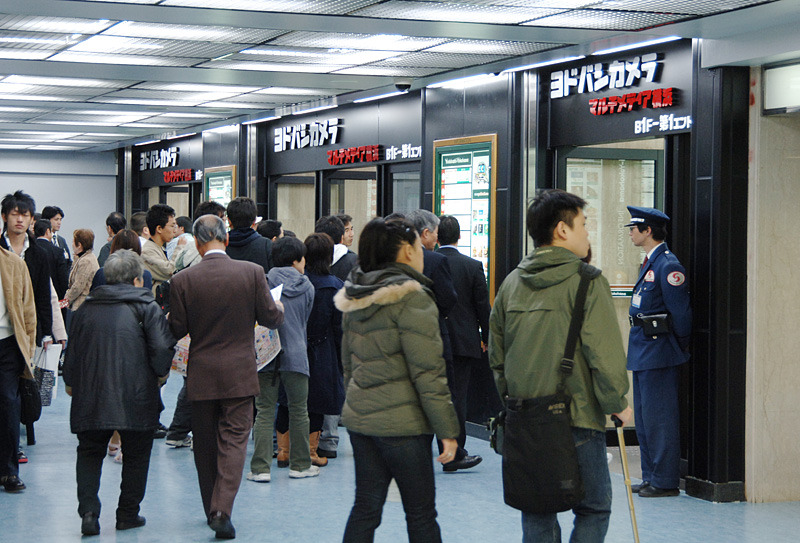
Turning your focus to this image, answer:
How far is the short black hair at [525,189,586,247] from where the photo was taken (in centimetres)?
406

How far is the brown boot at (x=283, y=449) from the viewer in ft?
24.8

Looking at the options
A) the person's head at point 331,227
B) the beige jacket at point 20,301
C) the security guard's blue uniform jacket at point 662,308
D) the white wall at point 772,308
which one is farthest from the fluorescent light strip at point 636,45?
the beige jacket at point 20,301

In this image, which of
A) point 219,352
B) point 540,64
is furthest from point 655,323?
point 219,352

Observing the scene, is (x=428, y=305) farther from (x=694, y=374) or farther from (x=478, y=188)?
(x=478, y=188)

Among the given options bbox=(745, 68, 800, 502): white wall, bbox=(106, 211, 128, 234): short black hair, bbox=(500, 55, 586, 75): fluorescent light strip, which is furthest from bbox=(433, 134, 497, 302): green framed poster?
bbox=(106, 211, 128, 234): short black hair

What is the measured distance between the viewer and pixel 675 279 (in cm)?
655

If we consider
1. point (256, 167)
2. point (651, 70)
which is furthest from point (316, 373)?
point (256, 167)

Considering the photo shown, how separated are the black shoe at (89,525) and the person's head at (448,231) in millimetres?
2981

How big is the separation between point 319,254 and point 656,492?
2565 mm

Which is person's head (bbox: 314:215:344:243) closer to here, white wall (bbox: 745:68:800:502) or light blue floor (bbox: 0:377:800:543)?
light blue floor (bbox: 0:377:800:543)

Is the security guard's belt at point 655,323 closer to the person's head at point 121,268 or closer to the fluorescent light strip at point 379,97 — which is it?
the person's head at point 121,268

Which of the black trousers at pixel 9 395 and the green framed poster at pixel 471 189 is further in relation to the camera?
the green framed poster at pixel 471 189

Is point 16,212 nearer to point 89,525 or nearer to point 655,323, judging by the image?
point 89,525

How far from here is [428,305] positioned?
402 centimetres
